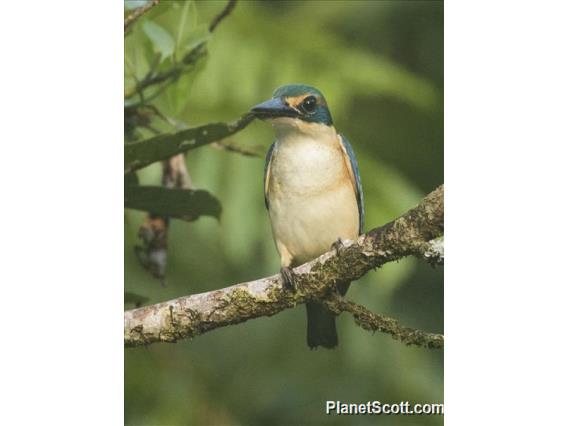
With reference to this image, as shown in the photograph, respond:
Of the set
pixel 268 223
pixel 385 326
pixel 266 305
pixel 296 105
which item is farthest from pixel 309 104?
pixel 268 223

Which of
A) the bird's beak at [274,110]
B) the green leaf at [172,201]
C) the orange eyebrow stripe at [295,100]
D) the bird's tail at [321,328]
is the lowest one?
the bird's tail at [321,328]

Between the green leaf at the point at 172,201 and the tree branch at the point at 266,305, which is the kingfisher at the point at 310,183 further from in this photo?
the tree branch at the point at 266,305

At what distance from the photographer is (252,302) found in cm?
469

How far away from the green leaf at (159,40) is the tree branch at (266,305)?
1.21 meters

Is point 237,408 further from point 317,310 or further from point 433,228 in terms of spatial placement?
point 433,228

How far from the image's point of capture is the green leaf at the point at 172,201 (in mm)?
4957

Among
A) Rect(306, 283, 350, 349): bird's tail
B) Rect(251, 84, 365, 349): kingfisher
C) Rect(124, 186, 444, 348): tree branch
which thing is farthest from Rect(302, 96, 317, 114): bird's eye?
Rect(306, 283, 350, 349): bird's tail

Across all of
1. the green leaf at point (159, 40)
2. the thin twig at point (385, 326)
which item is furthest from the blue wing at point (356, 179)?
the green leaf at point (159, 40)

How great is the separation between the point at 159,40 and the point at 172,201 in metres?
0.79

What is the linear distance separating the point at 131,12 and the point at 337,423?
2.48 m

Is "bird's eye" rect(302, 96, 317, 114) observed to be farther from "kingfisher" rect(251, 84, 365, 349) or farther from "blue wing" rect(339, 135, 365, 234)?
"blue wing" rect(339, 135, 365, 234)

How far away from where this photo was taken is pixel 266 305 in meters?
4.71

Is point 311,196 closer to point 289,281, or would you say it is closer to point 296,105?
point 296,105

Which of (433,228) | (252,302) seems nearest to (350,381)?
(252,302)
